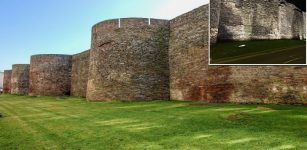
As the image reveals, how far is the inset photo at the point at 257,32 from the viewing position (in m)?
13.8

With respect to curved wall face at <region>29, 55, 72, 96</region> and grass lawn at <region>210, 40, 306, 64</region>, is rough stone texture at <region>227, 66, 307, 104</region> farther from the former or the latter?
curved wall face at <region>29, 55, 72, 96</region>

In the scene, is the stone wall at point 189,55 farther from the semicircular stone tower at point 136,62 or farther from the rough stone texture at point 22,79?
the rough stone texture at point 22,79

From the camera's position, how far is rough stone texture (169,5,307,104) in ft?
44.4

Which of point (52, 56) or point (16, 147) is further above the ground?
point (52, 56)

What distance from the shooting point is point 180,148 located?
7395 millimetres

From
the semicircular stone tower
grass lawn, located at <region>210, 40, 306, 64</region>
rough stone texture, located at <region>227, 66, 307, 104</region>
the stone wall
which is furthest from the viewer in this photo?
the semicircular stone tower

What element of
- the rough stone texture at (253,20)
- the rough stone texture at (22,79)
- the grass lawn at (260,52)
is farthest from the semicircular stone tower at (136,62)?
the rough stone texture at (22,79)

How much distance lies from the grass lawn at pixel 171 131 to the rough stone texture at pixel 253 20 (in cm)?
351

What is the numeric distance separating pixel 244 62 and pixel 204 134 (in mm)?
6584

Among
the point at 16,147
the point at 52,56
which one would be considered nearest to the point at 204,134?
the point at 16,147

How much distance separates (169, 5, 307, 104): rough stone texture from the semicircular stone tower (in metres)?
0.58

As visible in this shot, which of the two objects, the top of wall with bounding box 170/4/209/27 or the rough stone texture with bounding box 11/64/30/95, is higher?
the top of wall with bounding box 170/4/209/27

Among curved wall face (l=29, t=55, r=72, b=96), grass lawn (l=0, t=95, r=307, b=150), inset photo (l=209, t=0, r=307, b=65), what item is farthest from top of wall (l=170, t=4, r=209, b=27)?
curved wall face (l=29, t=55, r=72, b=96)

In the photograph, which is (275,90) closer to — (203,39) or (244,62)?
(244,62)
